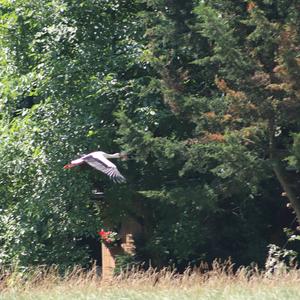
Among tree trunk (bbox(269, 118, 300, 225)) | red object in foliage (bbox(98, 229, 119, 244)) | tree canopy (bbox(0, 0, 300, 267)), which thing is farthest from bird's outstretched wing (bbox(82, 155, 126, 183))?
red object in foliage (bbox(98, 229, 119, 244))

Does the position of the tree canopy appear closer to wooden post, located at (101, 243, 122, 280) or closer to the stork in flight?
the stork in flight

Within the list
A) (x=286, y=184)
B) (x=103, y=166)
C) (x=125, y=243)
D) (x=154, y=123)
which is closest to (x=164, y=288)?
(x=103, y=166)

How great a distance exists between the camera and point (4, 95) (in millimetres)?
15922

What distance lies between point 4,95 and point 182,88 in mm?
4087

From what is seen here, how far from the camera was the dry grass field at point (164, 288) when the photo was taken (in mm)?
8969

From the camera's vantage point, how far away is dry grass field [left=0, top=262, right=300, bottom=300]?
8.97 meters

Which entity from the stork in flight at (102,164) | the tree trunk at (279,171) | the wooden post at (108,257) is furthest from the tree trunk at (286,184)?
the wooden post at (108,257)

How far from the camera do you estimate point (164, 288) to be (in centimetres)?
976

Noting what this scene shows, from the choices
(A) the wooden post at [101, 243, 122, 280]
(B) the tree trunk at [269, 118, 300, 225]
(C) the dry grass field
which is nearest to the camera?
(C) the dry grass field

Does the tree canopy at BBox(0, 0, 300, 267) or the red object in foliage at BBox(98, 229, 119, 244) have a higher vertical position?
the tree canopy at BBox(0, 0, 300, 267)

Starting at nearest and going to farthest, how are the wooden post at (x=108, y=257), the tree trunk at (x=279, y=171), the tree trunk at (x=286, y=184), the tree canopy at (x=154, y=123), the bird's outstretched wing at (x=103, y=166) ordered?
the tree canopy at (x=154, y=123), the bird's outstretched wing at (x=103, y=166), the tree trunk at (x=279, y=171), the tree trunk at (x=286, y=184), the wooden post at (x=108, y=257)

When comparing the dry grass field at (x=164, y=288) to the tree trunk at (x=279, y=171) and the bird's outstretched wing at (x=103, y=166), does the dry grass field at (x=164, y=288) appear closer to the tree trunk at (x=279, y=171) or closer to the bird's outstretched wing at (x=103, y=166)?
the bird's outstretched wing at (x=103, y=166)

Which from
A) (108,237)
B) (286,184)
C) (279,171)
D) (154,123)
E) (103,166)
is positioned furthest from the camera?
(108,237)

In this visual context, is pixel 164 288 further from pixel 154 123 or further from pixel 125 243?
pixel 125 243
